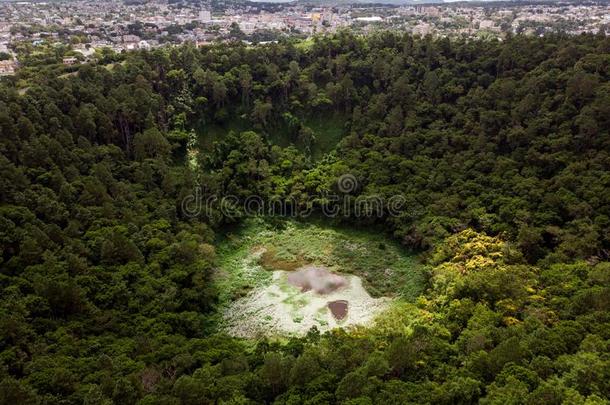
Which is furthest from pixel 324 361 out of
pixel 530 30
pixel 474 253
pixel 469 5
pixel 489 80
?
pixel 469 5

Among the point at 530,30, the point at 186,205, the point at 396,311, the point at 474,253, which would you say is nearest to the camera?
the point at 396,311

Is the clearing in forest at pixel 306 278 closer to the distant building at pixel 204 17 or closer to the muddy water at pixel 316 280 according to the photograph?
the muddy water at pixel 316 280

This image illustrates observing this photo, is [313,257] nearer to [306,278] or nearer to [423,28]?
[306,278]

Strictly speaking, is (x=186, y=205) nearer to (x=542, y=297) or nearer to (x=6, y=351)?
(x=6, y=351)

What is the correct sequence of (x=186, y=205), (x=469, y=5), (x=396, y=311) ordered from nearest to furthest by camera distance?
(x=396, y=311) → (x=186, y=205) → (x=469, y=5)

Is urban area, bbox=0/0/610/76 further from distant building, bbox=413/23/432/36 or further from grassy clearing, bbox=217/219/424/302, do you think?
grassy clearing, bbox=217/219/424/302

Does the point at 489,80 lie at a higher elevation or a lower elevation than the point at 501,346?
higher

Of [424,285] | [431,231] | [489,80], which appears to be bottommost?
[424,285]
